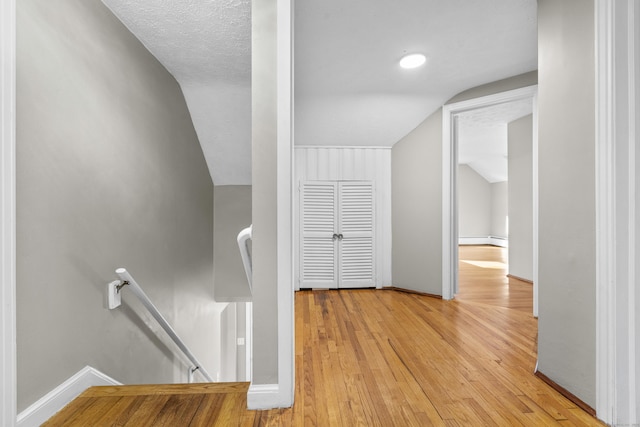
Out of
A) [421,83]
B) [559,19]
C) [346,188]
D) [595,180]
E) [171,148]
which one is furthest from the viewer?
[346,188]

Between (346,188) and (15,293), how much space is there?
3.13 meters

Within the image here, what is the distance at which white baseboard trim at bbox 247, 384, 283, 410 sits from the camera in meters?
1.36

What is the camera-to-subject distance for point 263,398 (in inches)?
53.8

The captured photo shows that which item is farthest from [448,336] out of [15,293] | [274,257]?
[15,293]

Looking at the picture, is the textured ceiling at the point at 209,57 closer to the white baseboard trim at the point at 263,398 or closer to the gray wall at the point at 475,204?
the white baseboard trim at the point at 263,398

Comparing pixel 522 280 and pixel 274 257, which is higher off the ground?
pixel 274 257

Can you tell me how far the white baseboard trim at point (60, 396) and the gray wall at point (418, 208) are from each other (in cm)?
292

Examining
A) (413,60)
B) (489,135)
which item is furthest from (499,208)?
(413,60)

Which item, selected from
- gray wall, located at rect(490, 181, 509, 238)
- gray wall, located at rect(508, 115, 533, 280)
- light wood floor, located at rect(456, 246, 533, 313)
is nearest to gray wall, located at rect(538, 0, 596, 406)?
light wood floor, located at rect(456, 246, 533, 313)

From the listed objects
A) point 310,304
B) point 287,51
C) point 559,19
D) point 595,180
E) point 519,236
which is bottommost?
point 310,304

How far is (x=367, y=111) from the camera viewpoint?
10.6 feet

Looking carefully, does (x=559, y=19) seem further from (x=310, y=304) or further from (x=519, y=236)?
(x=519, y=236)

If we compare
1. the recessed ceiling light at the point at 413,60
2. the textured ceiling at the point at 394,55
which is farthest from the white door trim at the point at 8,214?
the recessed ceiling light at the point at 413,60

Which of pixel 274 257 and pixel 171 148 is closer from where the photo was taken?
pixel 274 257
